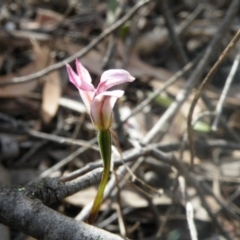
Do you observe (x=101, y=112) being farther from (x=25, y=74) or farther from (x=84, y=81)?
(x=25, y=74)

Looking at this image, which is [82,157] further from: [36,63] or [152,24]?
[152,24]

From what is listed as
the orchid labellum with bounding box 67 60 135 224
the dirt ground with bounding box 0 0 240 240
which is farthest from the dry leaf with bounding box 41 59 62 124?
the orchid labellum with bounding box 67 60 135 224

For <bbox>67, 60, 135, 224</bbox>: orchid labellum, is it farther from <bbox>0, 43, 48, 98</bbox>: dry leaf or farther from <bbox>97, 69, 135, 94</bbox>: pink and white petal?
<bbox>0, 43, 48, 98</bbox>: dry leaf

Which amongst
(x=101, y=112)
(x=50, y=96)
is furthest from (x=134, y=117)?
(x=101, y=112)

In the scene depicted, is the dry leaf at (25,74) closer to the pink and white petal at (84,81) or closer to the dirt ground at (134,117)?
the dirt ground at (134,117)

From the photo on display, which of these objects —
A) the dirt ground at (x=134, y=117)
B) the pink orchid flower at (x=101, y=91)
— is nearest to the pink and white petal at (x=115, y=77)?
the pink orchid flower at (x=101, y=91)

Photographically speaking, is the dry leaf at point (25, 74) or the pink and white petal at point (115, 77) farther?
the dry leaf at point (25, 74)

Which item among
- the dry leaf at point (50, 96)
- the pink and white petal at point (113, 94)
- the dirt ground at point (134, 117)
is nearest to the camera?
the pink and white petal at point (113, 94)
